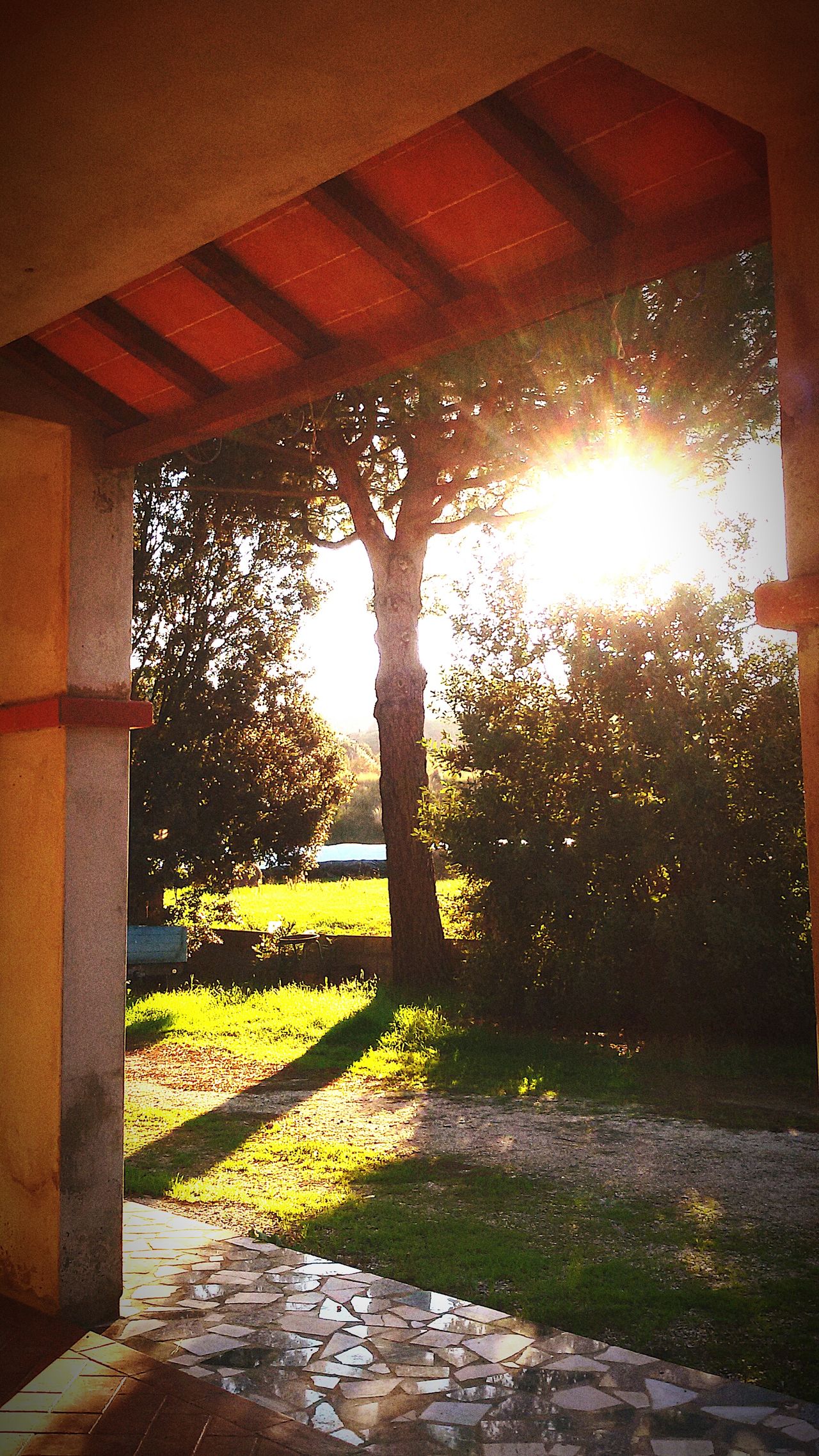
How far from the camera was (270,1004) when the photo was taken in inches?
465

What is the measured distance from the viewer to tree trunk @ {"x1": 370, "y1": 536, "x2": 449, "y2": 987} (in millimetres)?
12141

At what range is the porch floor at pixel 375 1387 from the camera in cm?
290

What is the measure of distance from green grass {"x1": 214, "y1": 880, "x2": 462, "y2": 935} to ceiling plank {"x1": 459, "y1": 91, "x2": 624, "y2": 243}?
863 centimetres

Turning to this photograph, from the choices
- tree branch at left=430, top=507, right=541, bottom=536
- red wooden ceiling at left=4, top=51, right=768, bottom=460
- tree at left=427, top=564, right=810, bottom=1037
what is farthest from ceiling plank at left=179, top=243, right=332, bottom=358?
tree branch at left=430, top=507, right=541, bottom=536

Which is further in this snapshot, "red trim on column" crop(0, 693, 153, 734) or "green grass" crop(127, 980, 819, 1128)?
"green grass" crop(127, 980, 819, 1128)

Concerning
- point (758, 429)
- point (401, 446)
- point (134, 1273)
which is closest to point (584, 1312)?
point (134, 1273)

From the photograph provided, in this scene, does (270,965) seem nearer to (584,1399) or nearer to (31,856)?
(31,856)

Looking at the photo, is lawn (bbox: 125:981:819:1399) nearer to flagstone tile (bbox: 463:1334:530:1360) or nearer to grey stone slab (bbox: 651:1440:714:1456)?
flagstone tile (bbox: 463:1334:530:1360)

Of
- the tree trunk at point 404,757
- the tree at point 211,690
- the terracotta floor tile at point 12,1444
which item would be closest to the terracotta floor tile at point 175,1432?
the terracotta floor tile at point 12,1444

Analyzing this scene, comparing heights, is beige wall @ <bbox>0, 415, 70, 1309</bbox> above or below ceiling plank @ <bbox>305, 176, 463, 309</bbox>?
below

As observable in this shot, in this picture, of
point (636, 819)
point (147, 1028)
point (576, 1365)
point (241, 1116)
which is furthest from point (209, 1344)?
point (147, 1028)

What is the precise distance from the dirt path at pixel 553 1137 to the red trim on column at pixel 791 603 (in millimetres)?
3709

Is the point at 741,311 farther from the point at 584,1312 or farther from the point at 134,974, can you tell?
the point at 134,974

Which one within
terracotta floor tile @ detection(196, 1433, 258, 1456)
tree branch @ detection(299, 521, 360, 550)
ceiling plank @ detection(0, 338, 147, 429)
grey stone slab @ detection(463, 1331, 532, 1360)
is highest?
tree branch @ detection(299, 521, 360, 550)
